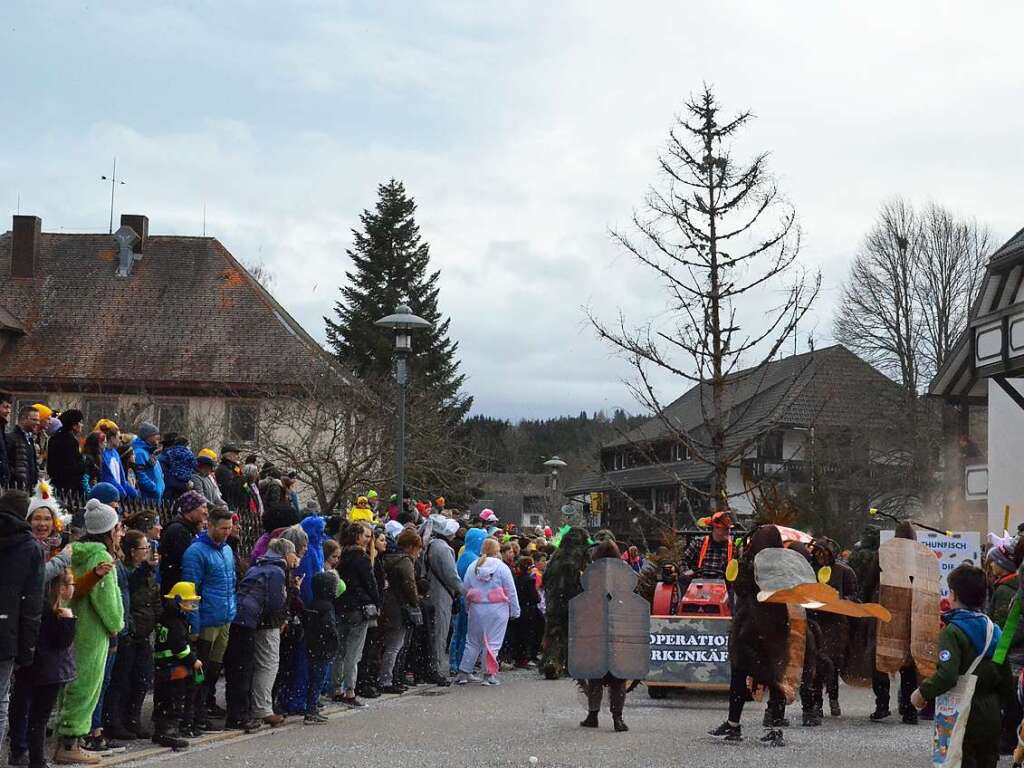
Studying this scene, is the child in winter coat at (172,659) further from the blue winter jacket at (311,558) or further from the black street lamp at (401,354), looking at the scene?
the black street lamp at (401,354)

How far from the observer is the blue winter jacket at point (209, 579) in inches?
484

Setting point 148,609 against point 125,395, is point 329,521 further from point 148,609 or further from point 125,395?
point 125,395

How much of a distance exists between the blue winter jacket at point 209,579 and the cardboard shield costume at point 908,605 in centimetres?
651

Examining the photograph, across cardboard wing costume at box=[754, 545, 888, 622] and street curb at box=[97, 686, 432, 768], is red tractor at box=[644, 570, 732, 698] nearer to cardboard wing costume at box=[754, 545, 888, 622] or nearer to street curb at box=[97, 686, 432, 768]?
street curb at box=[97, 686, 432, 768]

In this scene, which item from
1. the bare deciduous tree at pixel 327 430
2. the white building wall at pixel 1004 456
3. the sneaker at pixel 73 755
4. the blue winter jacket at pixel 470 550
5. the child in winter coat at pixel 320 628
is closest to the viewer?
the sneaker at pixel 73 755

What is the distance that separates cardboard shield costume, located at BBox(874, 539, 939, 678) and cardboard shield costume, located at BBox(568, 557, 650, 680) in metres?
2.50

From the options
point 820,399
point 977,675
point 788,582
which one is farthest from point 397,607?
point 820,399

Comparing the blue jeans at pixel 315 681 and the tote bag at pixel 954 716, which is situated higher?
the tote bag at pixel 954 716

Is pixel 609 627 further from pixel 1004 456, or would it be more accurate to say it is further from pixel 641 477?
pixel 641 477

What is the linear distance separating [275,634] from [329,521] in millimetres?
4188

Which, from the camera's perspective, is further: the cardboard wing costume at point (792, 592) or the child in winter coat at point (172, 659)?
the cardboard wing costume at point (792, 592)

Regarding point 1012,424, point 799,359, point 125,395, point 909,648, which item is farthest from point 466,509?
point 909,648

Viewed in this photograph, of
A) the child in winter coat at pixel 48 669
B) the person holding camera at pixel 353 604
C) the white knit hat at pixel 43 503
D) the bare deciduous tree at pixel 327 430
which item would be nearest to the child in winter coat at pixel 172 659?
the white knit hat at pixel 43 503

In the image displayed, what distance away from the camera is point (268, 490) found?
18891 millimetres
